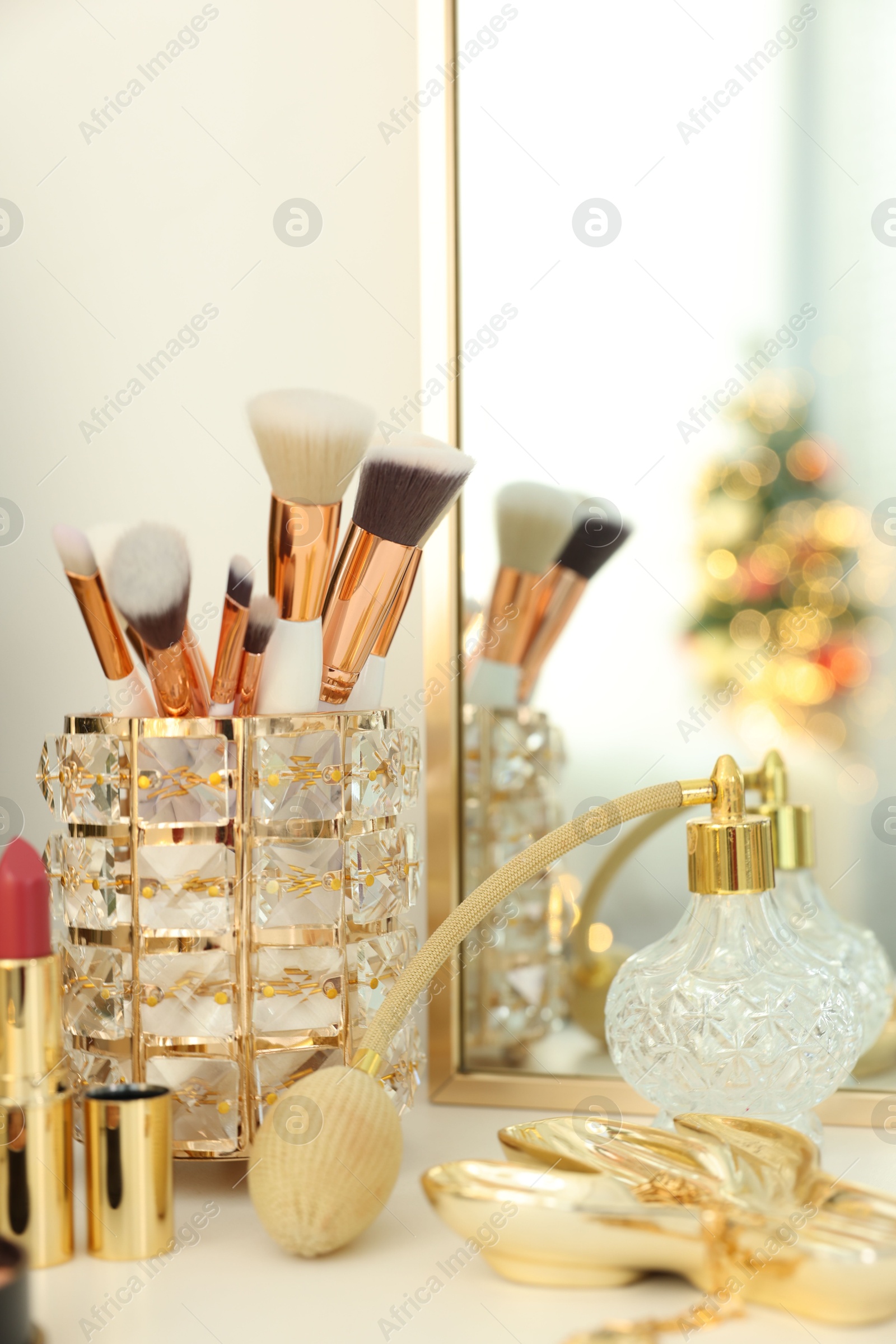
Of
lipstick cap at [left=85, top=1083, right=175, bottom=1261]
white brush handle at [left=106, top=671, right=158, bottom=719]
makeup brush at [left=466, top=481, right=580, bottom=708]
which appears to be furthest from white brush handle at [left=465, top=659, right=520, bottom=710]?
lipstick cap at [left=85, top=1083, right=175, bottom=1261]

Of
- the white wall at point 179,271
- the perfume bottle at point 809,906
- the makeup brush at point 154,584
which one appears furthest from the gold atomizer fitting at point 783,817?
the makeup brush at point 154,584

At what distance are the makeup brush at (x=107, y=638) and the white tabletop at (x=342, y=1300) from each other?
22cm

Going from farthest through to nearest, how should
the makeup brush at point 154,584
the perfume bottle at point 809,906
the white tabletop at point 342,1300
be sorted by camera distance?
the perfume bottle at point 809,906 → the makeup brush at point 154,584 → the white tabletop at point 342,1300

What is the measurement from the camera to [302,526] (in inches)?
21.6

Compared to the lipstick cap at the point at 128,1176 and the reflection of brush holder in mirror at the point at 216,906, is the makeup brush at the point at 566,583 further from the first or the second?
the lipstick cap at the point at 128,1176

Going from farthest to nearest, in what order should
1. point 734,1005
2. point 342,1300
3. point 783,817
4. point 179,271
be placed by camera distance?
1. point 179,271
2. point 783,817
3. point 734,1005
4. point 342,1300

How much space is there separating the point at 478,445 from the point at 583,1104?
390 mm

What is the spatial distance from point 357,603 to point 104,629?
119 millimetres

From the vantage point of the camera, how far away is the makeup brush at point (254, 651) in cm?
54

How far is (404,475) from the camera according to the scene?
1.80ft

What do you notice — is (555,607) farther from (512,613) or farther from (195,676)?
(195,676)

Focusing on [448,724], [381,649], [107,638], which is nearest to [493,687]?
[448,724]

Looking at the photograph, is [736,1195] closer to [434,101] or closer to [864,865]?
[864,865]

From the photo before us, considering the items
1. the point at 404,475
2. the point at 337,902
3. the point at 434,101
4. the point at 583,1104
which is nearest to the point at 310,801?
the point at 337,902
